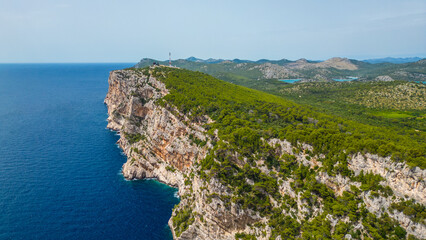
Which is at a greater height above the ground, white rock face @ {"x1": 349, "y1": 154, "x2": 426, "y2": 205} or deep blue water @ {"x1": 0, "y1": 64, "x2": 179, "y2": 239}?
white rock face @ {"x1": 349, "y1": 154, "x2": 426, "y2": 205}

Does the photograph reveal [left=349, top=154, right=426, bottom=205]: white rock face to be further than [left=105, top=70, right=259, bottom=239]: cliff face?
No

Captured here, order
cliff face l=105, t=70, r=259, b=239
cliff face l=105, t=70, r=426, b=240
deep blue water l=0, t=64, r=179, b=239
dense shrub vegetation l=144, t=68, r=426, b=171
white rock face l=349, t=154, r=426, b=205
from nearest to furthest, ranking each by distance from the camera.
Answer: white rock face l=349, t=154, r=426, b=205 → cliff face l=105, t=70, r=426, b=240 → dense shrub vegetation l=144, t=68, r=426, b=171 → cliff face l=105, t=70, r=259, b=239 → deep blue water l=0, t=64, r=179, b=239

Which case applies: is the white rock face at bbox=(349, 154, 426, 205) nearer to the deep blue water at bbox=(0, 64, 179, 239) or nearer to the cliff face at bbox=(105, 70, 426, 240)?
the cliff face at bbox=(105, 70, 426, 240)

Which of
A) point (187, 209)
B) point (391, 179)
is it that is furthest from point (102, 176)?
point (391, 179)

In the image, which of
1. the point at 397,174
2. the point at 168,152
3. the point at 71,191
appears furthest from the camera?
the point at 168,152

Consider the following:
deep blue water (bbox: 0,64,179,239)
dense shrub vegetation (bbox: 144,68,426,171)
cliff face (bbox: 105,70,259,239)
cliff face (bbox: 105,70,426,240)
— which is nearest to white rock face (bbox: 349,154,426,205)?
cliff face (bbox: 105,70,426,240)

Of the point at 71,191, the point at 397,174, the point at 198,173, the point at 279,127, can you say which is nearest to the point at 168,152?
the point at 198,173

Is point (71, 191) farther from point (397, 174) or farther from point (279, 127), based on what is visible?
point (397, 174)

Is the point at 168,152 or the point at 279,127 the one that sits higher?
the point at 279,127

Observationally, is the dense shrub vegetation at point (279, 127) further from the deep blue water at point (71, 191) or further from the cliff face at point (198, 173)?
the deep blue water at point (71, 191)

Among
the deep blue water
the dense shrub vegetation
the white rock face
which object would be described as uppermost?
the dense shrub vegetation
